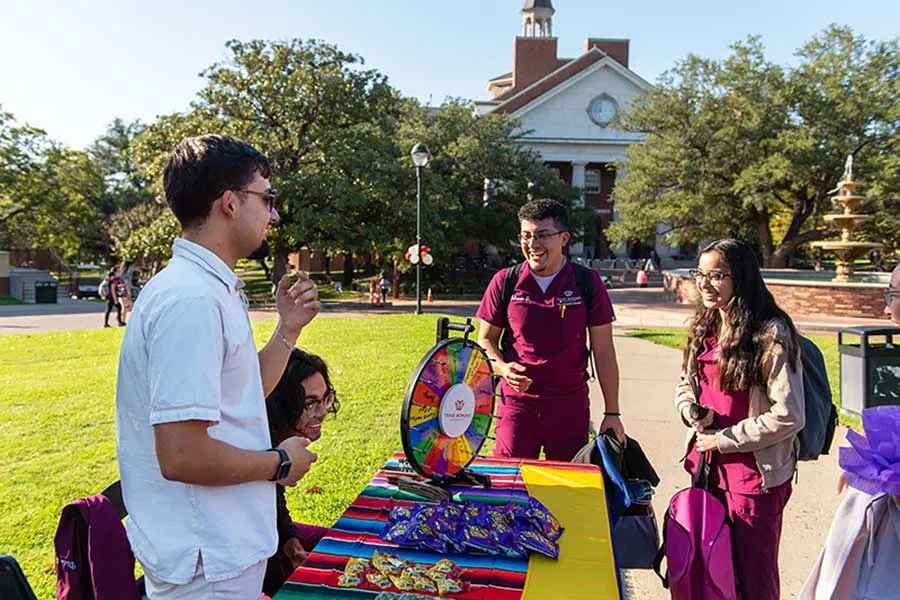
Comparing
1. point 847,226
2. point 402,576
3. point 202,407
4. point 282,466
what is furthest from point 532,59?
point 202,407

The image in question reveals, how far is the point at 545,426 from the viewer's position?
3846 mm

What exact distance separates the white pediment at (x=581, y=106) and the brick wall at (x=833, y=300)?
29.5 m

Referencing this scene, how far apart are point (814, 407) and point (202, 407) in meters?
2.75

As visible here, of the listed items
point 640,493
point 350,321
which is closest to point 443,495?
point 640,493

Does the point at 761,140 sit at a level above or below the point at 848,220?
above

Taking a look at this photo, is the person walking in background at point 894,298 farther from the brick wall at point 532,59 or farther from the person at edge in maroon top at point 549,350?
the brick wall at point 532,59

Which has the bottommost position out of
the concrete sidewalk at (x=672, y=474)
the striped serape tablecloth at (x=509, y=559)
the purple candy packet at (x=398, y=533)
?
the concrete sidewalk at (x=672, y=474)

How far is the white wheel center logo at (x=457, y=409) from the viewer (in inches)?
102

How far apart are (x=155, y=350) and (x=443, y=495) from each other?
1.45 metres

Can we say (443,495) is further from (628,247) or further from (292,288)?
(628,247)

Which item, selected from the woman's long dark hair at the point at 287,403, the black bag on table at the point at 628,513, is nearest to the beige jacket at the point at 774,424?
the black bag on table at the point at 628,513

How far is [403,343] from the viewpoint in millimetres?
12461

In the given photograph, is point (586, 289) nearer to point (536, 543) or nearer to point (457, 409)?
point (457, 409)

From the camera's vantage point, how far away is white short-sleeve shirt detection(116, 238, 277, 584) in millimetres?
1598
